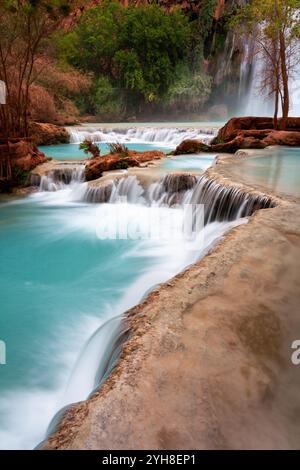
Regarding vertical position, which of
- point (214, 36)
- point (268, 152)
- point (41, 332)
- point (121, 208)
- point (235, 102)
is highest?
point (214, 36)

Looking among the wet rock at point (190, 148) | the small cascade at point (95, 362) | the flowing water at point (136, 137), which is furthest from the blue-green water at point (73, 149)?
the small cascade at point (95, 362)

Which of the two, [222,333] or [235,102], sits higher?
[235,102]

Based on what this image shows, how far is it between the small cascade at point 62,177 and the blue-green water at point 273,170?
4.65 m

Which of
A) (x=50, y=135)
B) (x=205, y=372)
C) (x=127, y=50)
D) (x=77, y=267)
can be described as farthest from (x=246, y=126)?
(x=127, y=50)

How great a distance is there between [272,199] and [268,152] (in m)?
6.77

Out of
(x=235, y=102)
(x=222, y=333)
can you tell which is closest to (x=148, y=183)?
(x=222, y=333)

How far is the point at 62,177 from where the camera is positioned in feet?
34.8

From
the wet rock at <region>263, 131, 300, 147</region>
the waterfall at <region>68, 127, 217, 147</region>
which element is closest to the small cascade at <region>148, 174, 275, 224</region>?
the wet rock at <region>263, 131, 300, 147</region>

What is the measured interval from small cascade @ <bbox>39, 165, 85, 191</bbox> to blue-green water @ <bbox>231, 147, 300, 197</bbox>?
4653mm

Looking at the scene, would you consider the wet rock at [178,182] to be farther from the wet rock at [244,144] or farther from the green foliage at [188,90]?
the green foliage at [188,90]

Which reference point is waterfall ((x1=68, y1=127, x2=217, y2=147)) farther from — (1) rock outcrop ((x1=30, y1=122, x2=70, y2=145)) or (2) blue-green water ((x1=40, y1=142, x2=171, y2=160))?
(2) blue-green water ((x1=40, y1=142, x2=171, y2=160))

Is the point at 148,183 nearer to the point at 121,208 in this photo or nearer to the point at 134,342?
the point at 121,208

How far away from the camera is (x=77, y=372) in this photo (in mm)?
3162

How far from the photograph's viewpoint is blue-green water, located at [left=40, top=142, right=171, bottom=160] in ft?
51.3
